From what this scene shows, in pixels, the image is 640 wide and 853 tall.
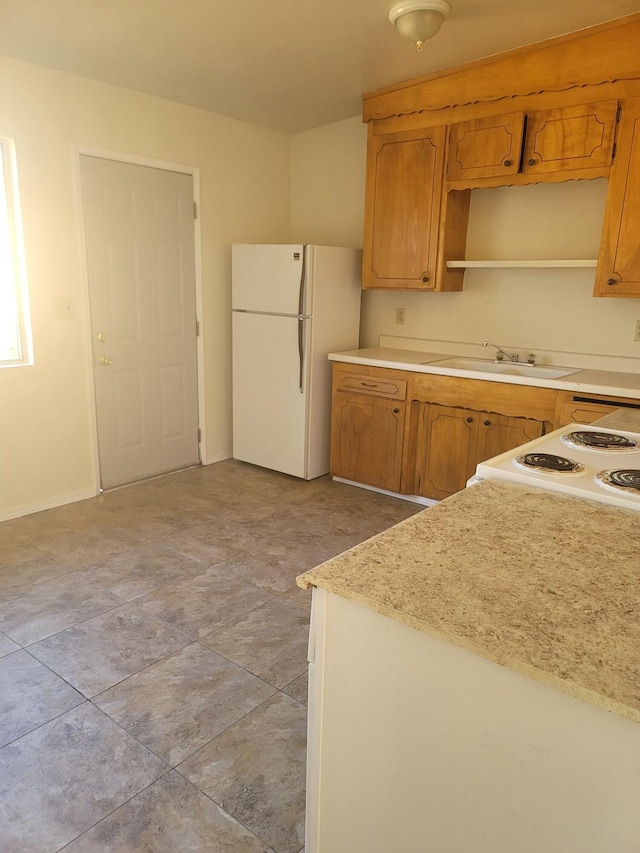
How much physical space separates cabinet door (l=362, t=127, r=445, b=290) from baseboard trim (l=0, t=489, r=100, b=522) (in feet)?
7.77

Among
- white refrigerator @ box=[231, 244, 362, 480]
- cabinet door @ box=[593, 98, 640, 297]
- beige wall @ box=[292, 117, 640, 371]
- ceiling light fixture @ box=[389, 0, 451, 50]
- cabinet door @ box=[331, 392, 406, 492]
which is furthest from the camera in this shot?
white refrigerator @ box=[231, 244, 362, 480]

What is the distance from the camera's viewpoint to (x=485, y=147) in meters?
3.26

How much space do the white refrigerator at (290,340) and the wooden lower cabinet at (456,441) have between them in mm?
816

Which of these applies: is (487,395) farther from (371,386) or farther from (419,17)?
(419,17)

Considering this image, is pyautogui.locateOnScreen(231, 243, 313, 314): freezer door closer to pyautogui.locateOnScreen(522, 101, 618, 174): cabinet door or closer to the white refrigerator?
the white refrigerator

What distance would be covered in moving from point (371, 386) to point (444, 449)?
63 centimetres

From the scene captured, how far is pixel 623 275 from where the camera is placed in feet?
9.60

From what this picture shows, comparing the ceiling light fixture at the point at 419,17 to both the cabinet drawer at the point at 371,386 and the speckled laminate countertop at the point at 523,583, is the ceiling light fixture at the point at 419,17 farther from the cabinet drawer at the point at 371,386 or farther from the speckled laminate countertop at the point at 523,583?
the speckled laminate countertop at the point at 523,583

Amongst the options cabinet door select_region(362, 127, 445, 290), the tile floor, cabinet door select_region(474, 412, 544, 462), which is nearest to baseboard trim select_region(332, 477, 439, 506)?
the tile floor

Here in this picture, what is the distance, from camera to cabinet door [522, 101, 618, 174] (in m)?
2.87

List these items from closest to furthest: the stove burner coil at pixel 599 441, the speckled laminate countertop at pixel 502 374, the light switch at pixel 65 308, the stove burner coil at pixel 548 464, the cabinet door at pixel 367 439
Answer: the stove burner coil at pixel 548 464, the stove burner coil at pixel 599 441, the speckled laminate countertop at pixel 502 374, the light switch at pixel 65 308, the cabinet door at pixel 367 439

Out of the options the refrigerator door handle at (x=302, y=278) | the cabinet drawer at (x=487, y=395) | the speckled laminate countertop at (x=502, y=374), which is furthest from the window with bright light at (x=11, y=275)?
the cabinet drawer at (x=487, y=395)

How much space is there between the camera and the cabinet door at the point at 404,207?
138 inches

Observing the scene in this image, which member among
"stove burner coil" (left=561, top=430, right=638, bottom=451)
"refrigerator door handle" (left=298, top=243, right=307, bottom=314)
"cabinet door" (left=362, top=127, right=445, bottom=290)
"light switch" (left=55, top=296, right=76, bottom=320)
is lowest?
"stove burner coil" (left=561, top=430, right=638, bottom=451)
